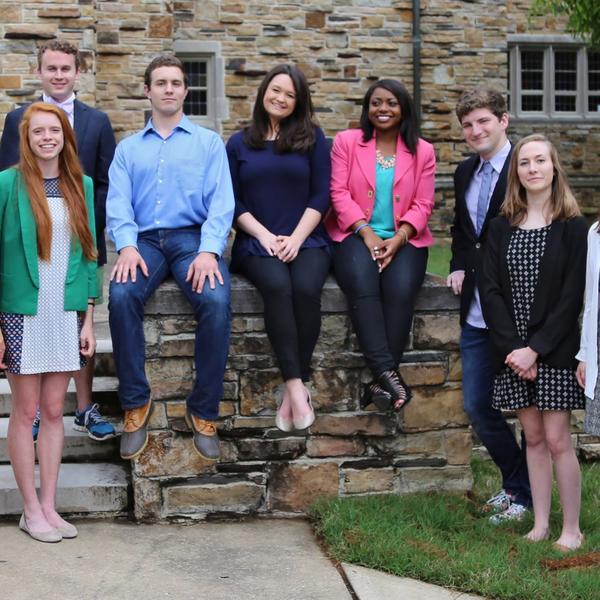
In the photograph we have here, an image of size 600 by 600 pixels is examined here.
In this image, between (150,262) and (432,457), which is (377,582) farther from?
(150,262)

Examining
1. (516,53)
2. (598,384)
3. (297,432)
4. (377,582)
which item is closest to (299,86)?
(297,432)

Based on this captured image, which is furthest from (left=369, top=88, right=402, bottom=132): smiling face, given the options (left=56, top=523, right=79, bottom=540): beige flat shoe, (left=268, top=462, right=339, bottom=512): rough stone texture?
(left=56, top=523, right=79, bottom=540): beige flat shoe

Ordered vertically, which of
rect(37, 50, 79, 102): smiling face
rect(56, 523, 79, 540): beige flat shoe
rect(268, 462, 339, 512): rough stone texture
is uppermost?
rect(37, 50, 79, 102): smiling face

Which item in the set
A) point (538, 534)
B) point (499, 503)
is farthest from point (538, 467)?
point (499, 503)

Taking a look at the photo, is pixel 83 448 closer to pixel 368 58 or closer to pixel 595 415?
pixel 595 415

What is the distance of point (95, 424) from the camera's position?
5.34 m

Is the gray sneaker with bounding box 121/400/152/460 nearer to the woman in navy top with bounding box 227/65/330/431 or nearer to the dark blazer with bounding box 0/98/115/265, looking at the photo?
the woman in navy top with bounding box 227/65/330/431

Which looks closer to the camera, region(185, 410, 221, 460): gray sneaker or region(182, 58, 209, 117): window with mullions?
region(185, 410, 221, 460): gray sneaker

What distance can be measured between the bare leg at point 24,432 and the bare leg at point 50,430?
41 millimetres

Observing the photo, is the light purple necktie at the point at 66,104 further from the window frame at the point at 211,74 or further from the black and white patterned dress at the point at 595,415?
the window frame at the point at 211,74

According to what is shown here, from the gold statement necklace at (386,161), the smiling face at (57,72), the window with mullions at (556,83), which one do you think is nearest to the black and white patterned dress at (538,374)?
the gold statement necklace at (386,161)

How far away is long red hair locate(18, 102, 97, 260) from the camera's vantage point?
184 inches

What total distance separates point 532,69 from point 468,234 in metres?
12.6

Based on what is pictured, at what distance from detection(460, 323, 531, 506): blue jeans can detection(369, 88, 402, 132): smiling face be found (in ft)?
3.45
